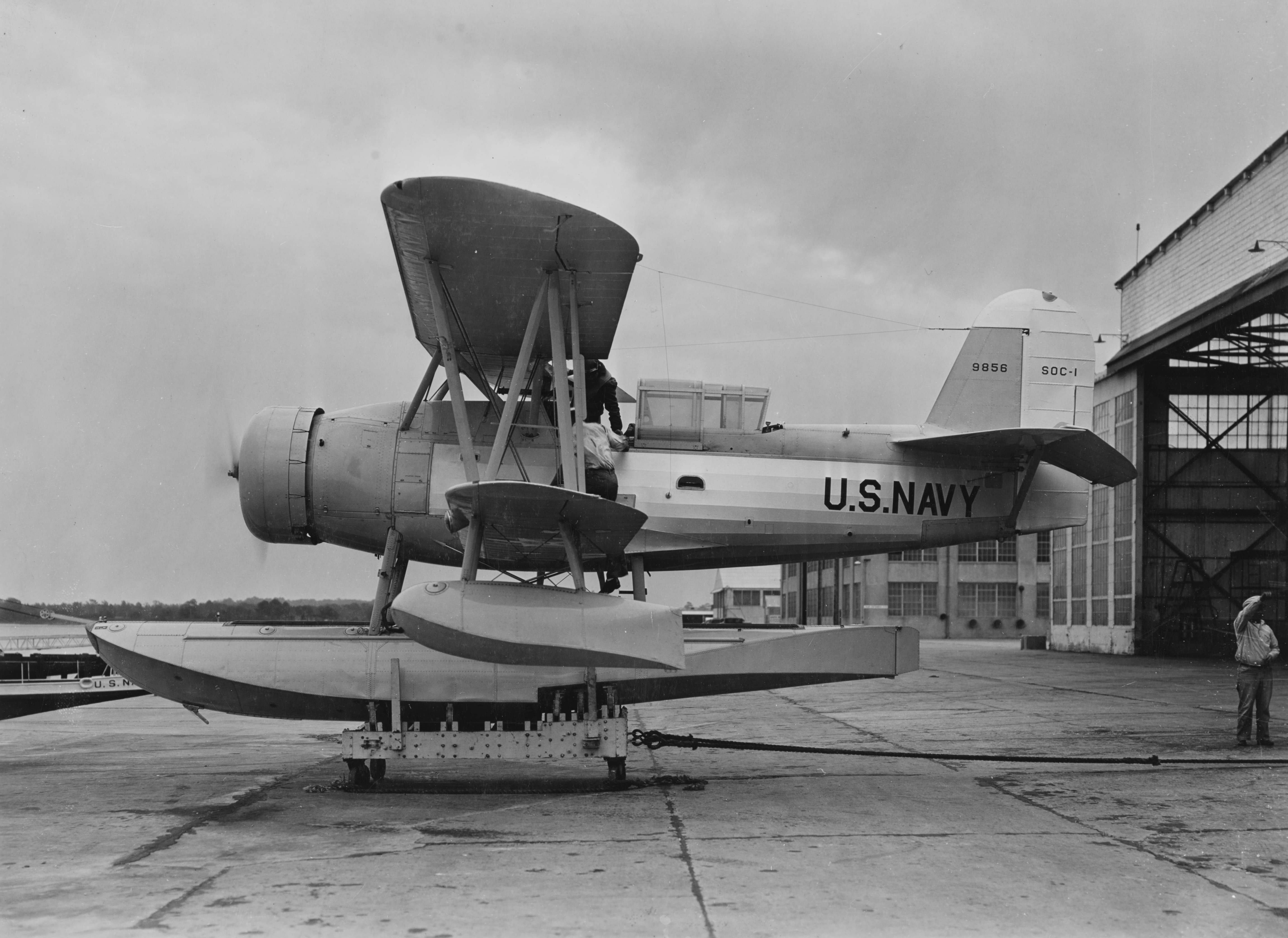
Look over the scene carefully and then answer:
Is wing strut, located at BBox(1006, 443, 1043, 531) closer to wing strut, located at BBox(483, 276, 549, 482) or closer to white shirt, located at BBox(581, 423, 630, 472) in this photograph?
white shirt, located at BBox(581, 423, 630, 472)

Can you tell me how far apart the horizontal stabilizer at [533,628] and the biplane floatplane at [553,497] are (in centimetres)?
2

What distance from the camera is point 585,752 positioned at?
9195 mm

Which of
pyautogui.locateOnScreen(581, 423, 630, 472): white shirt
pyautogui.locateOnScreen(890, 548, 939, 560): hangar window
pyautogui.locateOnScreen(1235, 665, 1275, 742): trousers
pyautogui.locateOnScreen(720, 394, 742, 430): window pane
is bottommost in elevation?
pyautogui.locateOnScreen(1235, 665, 1275, 742): trousers

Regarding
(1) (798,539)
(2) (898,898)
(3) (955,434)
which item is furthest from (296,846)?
(3) (955,434)

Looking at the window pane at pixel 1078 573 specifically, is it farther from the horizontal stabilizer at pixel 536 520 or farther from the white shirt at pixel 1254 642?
the horizontal stabilizer at pixel 536 520

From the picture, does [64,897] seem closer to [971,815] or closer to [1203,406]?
[971,815]

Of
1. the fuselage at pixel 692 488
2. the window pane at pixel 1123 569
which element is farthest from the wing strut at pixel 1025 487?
the window pane at pixel 1123 569

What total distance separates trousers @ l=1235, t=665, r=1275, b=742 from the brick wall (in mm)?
16120

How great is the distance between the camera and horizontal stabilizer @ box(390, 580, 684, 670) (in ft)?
27.7

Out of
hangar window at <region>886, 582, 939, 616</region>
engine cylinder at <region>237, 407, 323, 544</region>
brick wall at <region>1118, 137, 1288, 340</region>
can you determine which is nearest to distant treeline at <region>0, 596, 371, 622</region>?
engine cylinder at <region>237, 407, 323, 544</region>

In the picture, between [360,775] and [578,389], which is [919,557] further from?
[360,775]

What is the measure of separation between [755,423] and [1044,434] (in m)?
2.82

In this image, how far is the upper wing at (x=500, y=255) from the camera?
28.0 feet

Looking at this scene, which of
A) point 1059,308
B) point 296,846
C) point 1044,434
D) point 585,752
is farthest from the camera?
point 1059,308
